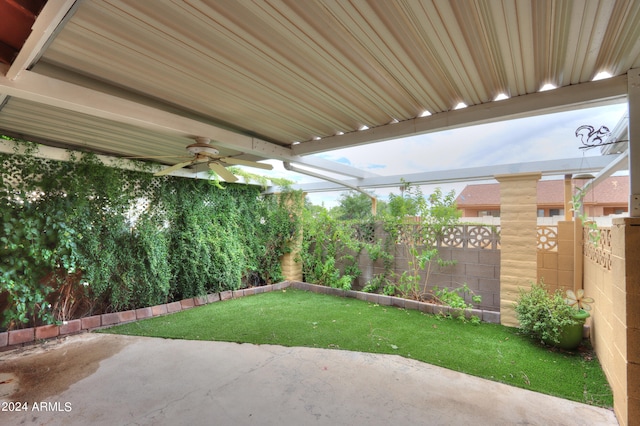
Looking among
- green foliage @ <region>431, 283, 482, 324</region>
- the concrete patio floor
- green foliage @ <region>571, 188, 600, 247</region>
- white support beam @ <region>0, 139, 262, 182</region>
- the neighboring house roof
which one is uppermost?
the neighboring house roof

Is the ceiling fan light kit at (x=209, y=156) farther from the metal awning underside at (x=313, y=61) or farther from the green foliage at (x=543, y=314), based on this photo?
the green foliage at (x=543, y=314)

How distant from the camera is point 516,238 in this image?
3918mm

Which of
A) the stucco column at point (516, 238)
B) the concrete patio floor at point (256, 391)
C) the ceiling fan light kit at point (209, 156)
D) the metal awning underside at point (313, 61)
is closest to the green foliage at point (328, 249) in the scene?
the stucco column at point (516, 238)

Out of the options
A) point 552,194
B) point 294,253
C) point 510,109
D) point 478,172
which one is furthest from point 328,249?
point 552,194

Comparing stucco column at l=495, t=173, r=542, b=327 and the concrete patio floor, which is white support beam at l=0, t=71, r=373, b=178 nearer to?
the concrete patio floor

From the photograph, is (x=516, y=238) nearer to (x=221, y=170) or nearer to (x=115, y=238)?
(x=221, y=170)

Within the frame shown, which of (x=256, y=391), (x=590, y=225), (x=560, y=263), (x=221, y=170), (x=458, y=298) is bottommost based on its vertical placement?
(x=256, y=391)

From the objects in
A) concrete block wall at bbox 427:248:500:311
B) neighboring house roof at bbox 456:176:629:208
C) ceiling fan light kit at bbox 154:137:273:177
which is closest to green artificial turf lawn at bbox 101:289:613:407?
concrete block wall at bbox 427:248:500:311

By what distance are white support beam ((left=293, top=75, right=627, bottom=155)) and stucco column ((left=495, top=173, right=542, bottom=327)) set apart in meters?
1.82

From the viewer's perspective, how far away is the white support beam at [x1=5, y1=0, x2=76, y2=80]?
4.25 feet

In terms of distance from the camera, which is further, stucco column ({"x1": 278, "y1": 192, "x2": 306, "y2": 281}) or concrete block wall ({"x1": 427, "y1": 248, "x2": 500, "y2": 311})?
stucco column ({"x1": 278, "y1": 192, "x2": 306, "y2": 281})

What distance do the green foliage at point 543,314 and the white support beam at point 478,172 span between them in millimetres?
1704

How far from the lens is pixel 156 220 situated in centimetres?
506

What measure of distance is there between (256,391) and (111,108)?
265cm
